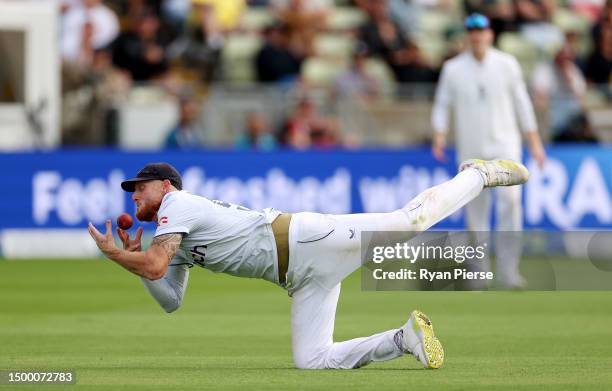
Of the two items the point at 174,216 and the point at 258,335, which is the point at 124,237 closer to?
the point at 174,216

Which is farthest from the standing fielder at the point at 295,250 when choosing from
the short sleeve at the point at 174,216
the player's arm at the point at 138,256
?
the player's arm at the point at 138,256

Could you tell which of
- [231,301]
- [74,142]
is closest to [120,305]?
[231,301]

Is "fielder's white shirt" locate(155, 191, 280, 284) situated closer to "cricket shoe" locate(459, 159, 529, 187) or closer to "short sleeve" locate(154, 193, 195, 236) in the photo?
"short sleeve" locate(154, 193, 195, 236)

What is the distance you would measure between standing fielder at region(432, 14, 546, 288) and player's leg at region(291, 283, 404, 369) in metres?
6.16

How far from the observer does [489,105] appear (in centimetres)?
1516

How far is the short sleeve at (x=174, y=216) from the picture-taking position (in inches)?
344

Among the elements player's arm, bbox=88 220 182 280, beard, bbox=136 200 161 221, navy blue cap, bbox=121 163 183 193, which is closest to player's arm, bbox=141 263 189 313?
beard, bbox=136 200 161 221

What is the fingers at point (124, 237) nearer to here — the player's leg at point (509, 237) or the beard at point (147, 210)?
the beard at point (147, 210)

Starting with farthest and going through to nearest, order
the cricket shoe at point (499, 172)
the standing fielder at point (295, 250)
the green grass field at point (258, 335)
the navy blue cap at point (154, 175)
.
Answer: the cricket shoe at point (499, 172)
the navy blue cap at point (154, 175)
the standing fielder at point (295, 250)
the green grass field at point (258, 335)

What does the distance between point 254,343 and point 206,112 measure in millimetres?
9838

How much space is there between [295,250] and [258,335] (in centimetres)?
258

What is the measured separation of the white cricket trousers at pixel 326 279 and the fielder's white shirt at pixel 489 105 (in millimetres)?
5867

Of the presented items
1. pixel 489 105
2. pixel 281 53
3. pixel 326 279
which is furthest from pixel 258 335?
pixel 281 53

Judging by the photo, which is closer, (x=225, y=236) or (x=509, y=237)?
(x=225, y=236)
